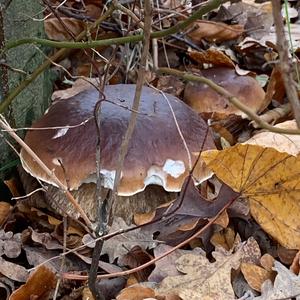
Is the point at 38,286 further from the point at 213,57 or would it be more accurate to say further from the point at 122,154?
the point at 213,57

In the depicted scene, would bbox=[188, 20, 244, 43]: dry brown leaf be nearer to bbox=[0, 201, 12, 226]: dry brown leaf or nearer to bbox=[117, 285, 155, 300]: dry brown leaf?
bbox=[0, 201, 12, 226]: dry brown leaf

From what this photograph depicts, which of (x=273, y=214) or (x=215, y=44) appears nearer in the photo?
(x=273, y=214)

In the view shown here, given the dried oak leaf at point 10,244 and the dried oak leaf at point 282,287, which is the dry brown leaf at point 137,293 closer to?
the dried oak leaf at point 282,287

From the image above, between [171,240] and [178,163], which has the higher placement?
[178,163]

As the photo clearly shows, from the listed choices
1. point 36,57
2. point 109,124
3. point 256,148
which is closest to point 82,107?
point 109,124

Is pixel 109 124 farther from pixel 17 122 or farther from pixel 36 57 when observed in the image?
pixel 36 57

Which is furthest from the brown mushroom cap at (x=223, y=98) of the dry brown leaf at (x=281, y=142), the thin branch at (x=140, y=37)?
the thin branch at (x=140, y=37)
